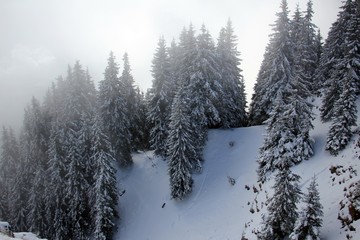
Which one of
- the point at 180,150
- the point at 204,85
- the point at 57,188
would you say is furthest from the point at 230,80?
the point at 57,188

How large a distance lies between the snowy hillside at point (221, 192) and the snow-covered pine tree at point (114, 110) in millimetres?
4898

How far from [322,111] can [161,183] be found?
817 inches

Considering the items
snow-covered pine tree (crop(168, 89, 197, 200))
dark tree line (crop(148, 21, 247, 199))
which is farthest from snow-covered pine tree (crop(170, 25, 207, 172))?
snow-covered pine tree (crop(168, 89, 197, 200))

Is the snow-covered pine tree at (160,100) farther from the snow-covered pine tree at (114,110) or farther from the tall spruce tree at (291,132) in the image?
the tall spruce tree at (291,132)

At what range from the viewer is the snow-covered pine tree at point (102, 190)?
34.7 m

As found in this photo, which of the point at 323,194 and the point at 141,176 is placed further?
the point at 141,176

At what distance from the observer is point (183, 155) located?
115 feet

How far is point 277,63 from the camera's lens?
38781 mm

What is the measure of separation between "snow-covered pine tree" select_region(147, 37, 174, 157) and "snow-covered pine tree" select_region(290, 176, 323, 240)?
83.1 feet

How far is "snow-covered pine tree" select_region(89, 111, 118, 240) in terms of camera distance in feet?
114

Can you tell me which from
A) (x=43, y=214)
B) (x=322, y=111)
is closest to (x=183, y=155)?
(x=322, y=111)

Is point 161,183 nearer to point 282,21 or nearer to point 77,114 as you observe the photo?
point 77,114

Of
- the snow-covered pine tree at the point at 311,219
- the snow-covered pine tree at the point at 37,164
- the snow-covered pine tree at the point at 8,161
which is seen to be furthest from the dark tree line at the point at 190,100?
the snow-covered pine tree at the point at 8,161

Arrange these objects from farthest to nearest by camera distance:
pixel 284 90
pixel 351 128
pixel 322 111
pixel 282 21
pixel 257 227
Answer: pixel 282 21 → pixel 284 90 → pixel 322 111 → pixel 351 128 → pixel 257 227
